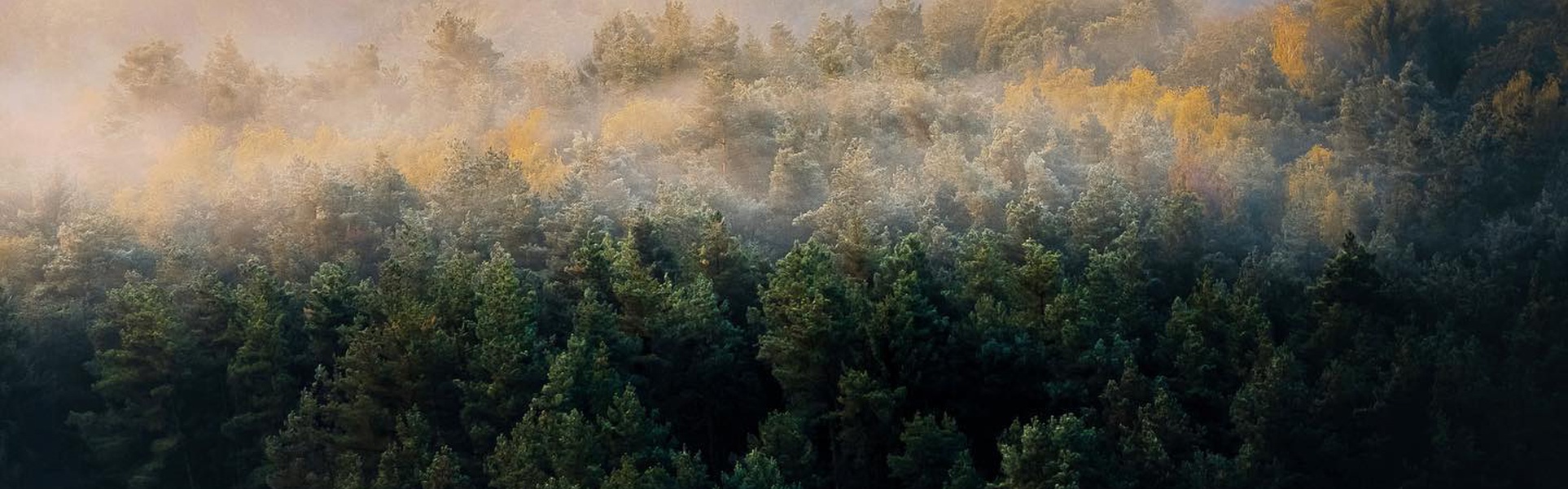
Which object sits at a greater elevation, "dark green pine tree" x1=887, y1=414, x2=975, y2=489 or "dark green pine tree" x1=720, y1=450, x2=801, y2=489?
"dark green pine tree" x1=720, y1=450, x2=801, y2=489

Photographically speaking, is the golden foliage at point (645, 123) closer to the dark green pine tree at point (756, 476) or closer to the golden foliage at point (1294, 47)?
the golden foliage at point (1294, 47)

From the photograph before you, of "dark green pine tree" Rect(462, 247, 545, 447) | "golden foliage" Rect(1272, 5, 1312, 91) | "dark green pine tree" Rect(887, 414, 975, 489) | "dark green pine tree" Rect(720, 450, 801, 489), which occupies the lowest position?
"dark green pine tree" Rect(887, 414, 975, 489)

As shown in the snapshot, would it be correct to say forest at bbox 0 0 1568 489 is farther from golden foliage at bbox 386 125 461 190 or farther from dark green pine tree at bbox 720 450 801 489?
golden foliage at bbox 386 125 461 190

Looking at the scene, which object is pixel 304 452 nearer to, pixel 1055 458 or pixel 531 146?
pixel 1055 458

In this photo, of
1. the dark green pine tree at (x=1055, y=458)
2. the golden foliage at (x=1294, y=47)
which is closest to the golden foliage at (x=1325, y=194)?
the golden foliage at (x=1294, y=47)

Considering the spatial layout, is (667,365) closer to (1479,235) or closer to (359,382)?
(359,382)

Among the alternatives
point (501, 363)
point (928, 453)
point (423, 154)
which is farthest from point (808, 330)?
point (423, 154)

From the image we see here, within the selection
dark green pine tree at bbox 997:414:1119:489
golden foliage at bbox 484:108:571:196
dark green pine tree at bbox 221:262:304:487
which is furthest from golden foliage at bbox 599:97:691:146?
dark green pine tree at bbox 997:414:1119:489

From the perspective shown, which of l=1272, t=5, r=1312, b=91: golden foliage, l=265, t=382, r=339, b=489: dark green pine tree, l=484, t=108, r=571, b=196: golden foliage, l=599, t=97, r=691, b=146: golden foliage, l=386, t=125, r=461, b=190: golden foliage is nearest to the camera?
l=265, t=382, r=339, b=489: dark green pine tree

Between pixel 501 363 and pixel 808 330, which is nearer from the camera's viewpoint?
pixel 808 330
